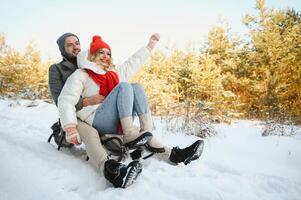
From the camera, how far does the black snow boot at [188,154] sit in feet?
8.27

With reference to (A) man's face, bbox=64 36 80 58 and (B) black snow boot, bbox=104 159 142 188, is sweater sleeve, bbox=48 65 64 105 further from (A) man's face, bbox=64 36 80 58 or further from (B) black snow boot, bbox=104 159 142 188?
(B) black snow boot, bbox=104 159 142 188

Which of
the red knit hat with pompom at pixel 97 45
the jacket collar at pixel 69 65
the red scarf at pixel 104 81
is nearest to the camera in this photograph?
the red scarf at pixel 104 81

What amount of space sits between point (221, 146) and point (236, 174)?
3.88 ft

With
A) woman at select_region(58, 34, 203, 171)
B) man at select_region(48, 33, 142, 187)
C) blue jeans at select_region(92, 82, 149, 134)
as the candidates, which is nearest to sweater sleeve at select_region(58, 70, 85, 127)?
woman at select_region(58, 34, 203, 171)

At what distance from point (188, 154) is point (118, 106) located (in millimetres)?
728

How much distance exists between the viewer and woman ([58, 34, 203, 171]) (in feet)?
8.01

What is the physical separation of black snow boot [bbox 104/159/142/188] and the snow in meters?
0.05

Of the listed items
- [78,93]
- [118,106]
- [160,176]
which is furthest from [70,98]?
[160,176]

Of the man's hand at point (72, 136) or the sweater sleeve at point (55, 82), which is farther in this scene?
the sweater sleeve at point (55, 82)

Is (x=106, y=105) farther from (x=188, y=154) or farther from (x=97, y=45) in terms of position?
(x=188, y=154)

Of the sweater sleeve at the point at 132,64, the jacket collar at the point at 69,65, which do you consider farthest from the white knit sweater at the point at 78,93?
the sweater sleeve at the point at 132,64

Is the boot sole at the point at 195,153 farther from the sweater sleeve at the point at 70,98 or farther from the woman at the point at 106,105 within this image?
the sweater sleeve at the point at 70,98

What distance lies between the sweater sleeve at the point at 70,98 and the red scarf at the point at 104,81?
10 cm

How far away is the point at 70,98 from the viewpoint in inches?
98.9
